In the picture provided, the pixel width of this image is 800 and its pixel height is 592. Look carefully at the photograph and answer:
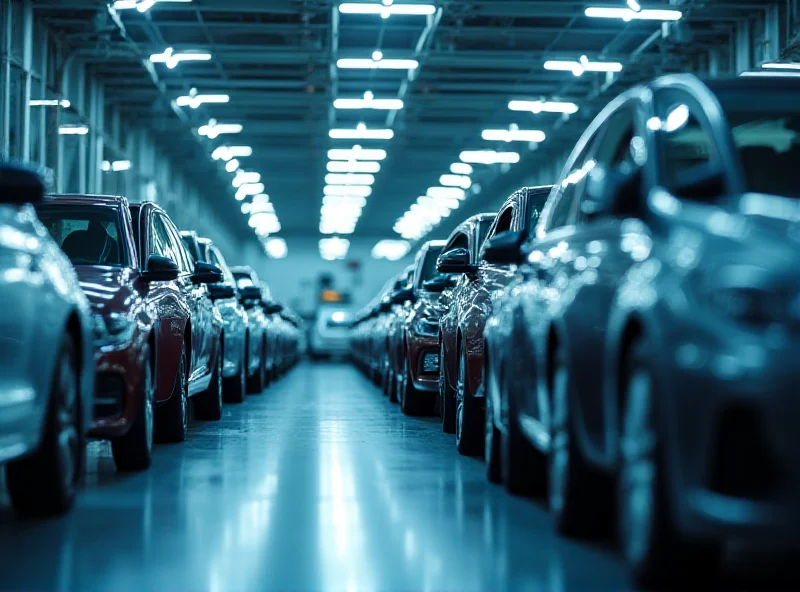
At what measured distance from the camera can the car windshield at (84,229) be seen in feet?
32.0

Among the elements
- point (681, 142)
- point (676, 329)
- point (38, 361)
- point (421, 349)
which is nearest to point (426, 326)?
point (421, 349)

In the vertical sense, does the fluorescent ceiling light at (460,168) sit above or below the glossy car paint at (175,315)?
above

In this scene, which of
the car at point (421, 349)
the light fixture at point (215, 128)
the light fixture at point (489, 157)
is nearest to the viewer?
the car at point (421, 349)

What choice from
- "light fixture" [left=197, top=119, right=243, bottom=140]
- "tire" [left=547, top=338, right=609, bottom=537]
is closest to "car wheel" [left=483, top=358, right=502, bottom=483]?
"tire" [left=547, top=338, right=609, bottom=537]

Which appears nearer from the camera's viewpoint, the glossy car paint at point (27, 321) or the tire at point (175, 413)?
the glossy car paint at point (27, 321)

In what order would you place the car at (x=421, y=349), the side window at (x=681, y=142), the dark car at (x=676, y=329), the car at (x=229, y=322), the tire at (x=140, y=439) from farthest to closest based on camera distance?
the car at (x=229, y=322) → the car at (x=421, y=349) → the tire at (x=140, y=439) → the side window at (x=681, y=142) → the dark car at (x=676, y=329)

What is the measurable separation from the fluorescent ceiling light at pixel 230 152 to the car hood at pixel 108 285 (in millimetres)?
26432

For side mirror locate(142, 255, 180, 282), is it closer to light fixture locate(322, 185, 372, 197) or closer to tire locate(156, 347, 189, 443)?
tire locate(156, 347, 189, 443)

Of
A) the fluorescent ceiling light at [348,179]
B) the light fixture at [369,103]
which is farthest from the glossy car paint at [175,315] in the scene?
the fluorescent ceiling light at [348,179]

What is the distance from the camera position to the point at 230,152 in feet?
119

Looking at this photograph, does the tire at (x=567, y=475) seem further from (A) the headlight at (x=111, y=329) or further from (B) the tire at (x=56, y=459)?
(A) the headlight at (x=111, y=329)

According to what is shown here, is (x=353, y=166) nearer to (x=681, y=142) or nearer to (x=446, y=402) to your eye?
(x=446, y=402)

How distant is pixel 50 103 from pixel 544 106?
10.8 meters

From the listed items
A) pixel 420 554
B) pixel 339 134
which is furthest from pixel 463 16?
pixel 420 554
